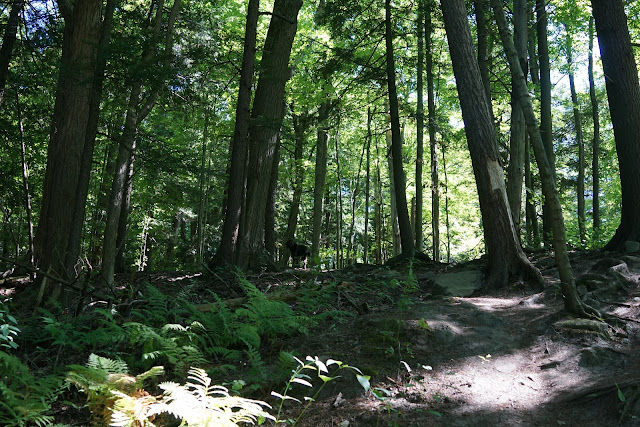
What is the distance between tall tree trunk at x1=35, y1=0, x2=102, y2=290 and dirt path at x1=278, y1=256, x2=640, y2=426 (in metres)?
5.49

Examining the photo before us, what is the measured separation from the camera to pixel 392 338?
4.62 meters

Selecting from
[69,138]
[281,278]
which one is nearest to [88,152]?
[69,138]

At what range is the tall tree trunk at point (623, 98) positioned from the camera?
313 inches

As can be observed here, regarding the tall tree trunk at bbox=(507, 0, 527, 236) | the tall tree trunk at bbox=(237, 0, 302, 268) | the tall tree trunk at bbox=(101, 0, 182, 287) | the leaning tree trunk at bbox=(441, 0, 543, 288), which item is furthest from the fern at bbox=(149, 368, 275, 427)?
the tall tree trunk at bbox=(507, 0, 527, 236)

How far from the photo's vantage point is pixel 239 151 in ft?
27.7

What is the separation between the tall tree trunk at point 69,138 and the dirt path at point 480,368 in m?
5.49

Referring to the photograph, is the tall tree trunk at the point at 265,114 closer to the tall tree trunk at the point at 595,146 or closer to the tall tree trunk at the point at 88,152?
the tall tree trunk at the point at 88,152

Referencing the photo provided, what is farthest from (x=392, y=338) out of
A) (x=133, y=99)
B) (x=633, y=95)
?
(x=133, y=99)

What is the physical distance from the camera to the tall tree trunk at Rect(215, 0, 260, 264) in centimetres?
845

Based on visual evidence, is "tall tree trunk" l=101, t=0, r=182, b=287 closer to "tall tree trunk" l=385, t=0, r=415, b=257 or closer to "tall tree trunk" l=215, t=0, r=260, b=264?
"tall tree trunk" l=215, t=0, r=260, b=264

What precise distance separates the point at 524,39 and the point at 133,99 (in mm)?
8731

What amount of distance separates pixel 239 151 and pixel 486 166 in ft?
14.5

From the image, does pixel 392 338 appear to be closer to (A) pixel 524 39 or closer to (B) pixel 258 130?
(B) pixel 258 130

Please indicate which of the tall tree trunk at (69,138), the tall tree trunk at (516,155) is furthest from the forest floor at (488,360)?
the tall tree trunk at (69,138)
